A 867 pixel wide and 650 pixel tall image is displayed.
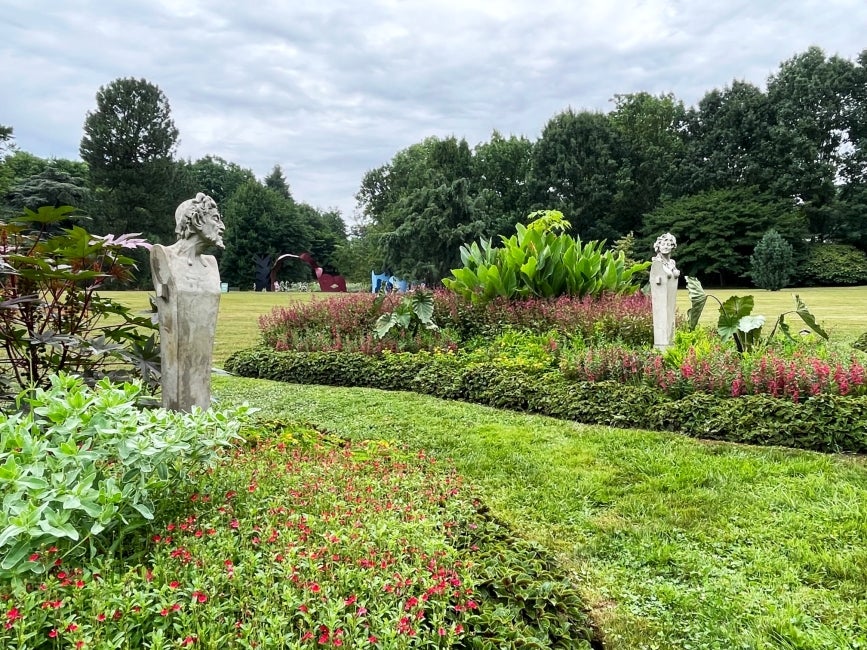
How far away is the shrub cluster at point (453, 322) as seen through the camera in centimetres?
716

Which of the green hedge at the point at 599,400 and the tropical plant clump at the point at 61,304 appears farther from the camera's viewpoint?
the green hedge at the point at 599,400

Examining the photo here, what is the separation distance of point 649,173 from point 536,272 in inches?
1188

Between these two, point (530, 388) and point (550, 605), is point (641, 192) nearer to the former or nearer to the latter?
point (530, 388)

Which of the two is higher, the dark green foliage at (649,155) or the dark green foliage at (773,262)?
the dark green foliage at (649,155)

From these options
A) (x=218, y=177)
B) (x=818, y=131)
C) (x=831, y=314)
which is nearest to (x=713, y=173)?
(x=818, y=131)

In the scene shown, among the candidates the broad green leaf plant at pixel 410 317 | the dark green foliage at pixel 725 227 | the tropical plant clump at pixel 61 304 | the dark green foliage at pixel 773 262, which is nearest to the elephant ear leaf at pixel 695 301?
the broad green leaf plant at pixel 410 317

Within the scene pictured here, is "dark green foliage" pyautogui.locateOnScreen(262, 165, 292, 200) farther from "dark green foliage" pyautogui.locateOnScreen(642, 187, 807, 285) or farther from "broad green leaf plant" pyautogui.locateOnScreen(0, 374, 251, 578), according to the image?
"broad green leaf plant" pyautogui.locateOnScreen(0, 374, 251, 578)

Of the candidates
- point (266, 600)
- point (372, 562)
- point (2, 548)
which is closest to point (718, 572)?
point (372, 562)

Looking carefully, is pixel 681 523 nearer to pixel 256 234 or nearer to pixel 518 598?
pixel 518 598

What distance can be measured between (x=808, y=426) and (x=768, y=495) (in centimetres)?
118

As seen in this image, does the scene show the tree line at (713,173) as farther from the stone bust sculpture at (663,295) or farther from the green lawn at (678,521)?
the green lawn at (678,521)

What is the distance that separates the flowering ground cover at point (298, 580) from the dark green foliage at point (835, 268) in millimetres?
32657

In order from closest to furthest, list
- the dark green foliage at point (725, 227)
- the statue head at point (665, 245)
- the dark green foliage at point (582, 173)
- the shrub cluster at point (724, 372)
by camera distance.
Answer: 1. the shrub cluster at point (724, 372)
2. the statue head at point (665, 245)
3. the dark green foliage at point (725, 227)
4. the dark green foliage at point (582, 173)

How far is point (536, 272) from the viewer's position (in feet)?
28.1
